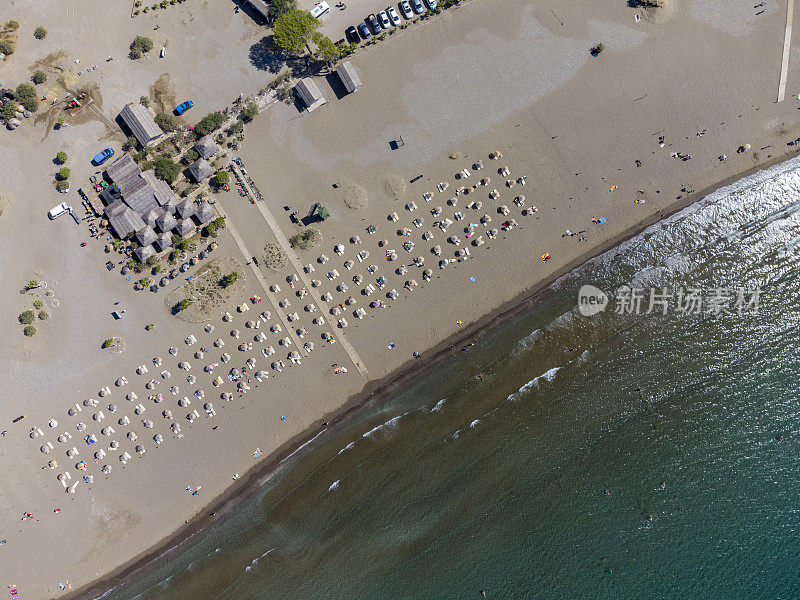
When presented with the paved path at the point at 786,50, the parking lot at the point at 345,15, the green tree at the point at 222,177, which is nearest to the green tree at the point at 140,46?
the green tree at the point at 222,177

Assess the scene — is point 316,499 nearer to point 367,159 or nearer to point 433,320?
point 433,320

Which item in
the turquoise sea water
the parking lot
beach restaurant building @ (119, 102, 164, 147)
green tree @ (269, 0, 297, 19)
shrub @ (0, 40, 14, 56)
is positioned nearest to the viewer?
green tree @ (269, 0, 297, 19)

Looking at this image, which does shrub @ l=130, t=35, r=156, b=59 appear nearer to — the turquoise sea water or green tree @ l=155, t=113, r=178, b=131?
green tree @ l=155, t=113, r=178, b=131

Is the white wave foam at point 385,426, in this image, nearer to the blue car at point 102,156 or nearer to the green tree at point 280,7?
the blue car at point 102,156

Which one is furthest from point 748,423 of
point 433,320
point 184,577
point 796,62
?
point 184,577

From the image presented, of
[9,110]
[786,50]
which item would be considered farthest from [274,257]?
[786,50]

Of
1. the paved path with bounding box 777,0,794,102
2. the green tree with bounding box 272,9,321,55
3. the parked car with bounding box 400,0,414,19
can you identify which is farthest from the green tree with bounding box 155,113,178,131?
the paved path with bounding box 777,0,794,102
